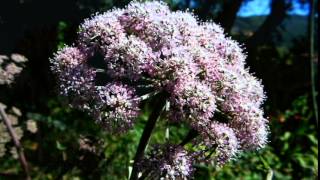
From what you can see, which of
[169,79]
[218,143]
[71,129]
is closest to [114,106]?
[169,79]

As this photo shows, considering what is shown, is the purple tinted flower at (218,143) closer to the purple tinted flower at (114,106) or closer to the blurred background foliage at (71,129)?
the purple tinted flower at (114,106)

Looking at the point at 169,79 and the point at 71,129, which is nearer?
the point at 169,79

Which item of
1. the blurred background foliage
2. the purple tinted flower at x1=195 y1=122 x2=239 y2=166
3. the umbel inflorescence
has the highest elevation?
the blurred background foliage

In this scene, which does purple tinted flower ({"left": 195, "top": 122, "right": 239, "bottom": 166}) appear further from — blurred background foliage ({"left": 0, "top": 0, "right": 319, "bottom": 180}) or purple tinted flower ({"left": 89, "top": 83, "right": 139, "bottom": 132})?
blurred background foliage ({"left": 0, "top": 0, "right": 319, "bottom": 180})

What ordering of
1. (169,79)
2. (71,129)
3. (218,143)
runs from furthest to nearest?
(71,129), (218,143), (169,79)

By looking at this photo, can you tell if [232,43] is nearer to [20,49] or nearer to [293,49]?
[20,49]

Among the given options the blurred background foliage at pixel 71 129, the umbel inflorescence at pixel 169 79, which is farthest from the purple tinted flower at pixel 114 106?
the blurred background foliage at pixel 71 129

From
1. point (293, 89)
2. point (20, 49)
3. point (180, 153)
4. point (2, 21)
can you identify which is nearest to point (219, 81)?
point (180, 153)

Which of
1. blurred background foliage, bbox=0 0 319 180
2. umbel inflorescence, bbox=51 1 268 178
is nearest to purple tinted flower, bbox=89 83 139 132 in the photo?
umbel inflorescence, bbox=51 1 268 178

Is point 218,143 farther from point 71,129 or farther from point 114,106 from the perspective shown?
point 71,129
